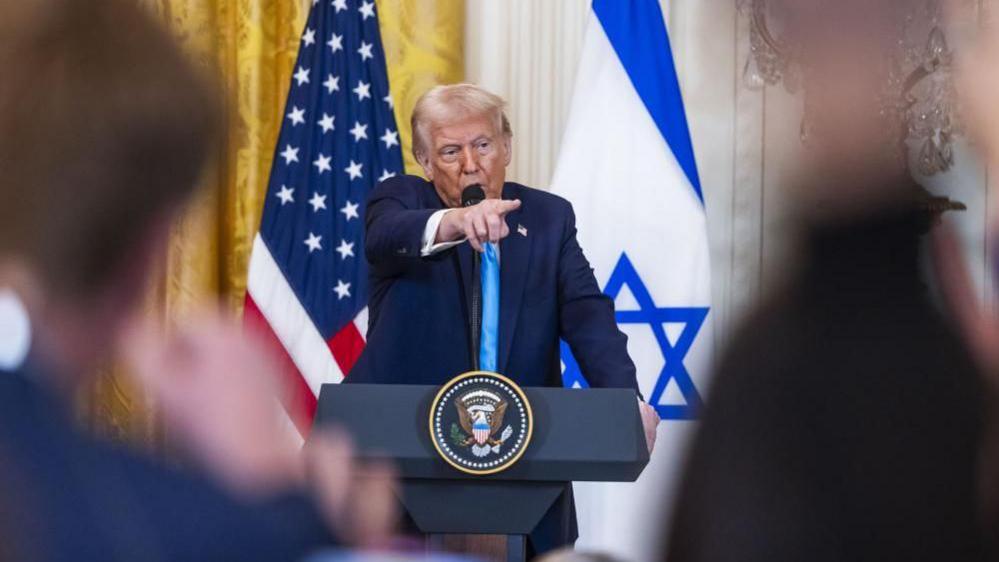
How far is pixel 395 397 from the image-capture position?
3.12 metres

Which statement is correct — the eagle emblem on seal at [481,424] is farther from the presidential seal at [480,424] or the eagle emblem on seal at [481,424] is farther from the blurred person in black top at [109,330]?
the blurred person in black top at [109,330]

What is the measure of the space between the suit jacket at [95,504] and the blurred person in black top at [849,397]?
0.29 metres

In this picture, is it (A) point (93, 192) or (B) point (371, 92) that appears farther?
(B) point (371, 92)

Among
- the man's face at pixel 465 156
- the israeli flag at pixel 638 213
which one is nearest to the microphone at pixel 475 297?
the man's face at pixel 465 156

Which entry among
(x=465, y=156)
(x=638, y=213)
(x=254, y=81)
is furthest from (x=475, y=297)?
(x=254, y=81)

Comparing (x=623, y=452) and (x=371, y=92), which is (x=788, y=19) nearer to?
(x=623, y=452)

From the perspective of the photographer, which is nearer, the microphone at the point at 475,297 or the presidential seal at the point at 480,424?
the presidential seal at the point at 480,424

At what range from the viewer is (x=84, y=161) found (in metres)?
0.79

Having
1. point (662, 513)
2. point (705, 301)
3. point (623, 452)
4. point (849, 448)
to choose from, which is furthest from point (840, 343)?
point (705, 301)

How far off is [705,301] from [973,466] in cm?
479

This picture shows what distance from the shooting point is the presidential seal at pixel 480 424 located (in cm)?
308

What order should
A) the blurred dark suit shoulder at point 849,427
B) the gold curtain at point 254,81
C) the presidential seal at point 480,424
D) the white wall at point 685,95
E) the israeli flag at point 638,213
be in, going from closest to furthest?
1. the blurred dark suit shoulder at point 849,427
2. the presidential seal at point 480,424
3. the israeli flag at point 638,213
4. the white wall at point 685,95
5. the gold curtain at point 254,81

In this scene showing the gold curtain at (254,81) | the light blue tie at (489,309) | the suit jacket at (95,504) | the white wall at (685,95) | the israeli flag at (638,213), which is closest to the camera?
the suit jacket at (95,504)

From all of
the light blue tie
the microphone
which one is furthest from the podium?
the light blue tie
